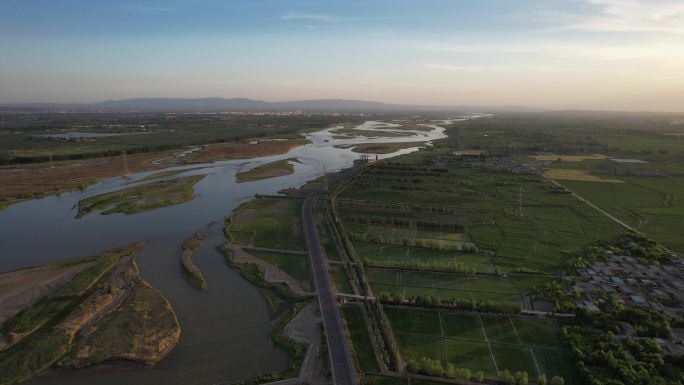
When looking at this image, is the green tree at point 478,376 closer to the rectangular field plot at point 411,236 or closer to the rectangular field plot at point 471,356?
the rectangular field plot at point 471,356

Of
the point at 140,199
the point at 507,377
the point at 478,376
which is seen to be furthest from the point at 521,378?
the point at 140,199

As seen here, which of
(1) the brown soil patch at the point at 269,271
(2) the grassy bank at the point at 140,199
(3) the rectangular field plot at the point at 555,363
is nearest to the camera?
(3) the rectangular field plot at the point at 555,363

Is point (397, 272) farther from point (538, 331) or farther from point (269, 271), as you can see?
point (538, 331)

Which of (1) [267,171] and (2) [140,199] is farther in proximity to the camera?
(1) [267,171]

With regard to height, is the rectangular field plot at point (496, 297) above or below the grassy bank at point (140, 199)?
below

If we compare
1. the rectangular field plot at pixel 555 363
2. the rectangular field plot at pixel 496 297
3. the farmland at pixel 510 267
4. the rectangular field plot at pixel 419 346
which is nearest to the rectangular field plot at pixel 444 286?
the rectangular field plot at pixel 496 297

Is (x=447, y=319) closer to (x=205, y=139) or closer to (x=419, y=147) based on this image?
(x=419, y=147)

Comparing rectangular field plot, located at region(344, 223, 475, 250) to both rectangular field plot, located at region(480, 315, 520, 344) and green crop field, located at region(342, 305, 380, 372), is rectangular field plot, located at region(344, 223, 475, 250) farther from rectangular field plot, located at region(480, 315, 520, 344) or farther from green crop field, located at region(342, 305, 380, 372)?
green crop field, located at region(342, 305, 380, 372)

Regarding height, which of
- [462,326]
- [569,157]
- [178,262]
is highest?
[569,157]
